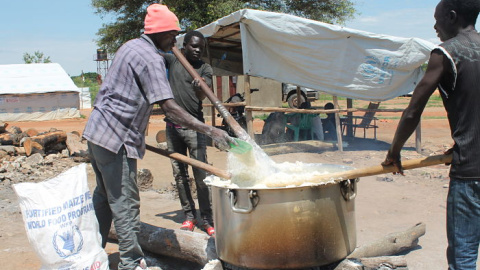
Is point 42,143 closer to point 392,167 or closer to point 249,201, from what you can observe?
point 249,201

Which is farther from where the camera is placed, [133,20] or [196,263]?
[133,20]

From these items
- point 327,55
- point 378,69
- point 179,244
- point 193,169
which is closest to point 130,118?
point 179,244

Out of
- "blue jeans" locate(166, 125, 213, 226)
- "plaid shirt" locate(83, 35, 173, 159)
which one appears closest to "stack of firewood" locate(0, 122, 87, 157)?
"blue jeans" locate(166, 125, 213, 226)

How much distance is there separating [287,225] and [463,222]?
97 centimetres

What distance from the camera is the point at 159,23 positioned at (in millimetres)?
3141

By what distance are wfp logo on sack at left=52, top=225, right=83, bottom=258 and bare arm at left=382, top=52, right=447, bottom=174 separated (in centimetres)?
213

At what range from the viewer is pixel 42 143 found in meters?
9.36

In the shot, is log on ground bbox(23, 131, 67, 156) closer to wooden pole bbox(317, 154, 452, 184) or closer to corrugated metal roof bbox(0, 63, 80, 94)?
wooden pole bbox(317, 154, 452, 184)

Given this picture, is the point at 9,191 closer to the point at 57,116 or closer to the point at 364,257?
the point at 364,257

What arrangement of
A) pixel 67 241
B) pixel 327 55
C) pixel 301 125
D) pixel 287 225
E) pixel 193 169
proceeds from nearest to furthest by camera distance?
pixel 287 225
pixel 67 241
pixel 193 169
pixel 327 55
pixel 301 125

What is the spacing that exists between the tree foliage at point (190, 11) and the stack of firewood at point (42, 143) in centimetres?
980

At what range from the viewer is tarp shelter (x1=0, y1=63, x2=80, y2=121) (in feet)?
72.9

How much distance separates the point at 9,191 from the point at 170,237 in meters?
4.21

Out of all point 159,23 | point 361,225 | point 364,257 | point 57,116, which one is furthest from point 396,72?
point 57,116
